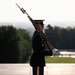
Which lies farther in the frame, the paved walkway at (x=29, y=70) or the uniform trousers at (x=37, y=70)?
the paved walkway at (x=29, y=70)

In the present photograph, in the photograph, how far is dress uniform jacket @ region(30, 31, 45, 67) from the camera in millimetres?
4047

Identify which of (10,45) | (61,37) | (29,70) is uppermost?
(29,70)

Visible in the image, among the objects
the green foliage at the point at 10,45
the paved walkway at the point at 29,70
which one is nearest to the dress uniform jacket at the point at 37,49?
the paved walkway at the point at 29,70

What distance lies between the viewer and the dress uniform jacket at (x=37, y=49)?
13.3 ft

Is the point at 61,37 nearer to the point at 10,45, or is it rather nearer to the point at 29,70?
the point at 10,45

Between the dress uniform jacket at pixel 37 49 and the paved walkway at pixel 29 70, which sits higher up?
the dress uniform jacket at pixel 37 49

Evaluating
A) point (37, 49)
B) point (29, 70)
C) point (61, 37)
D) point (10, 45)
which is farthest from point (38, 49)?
point (61, 37)

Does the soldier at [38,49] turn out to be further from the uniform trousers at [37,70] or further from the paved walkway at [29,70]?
the paved walkway at [29,70]

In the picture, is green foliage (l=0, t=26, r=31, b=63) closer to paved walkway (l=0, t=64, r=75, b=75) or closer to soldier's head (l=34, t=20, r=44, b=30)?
paved walkway (l=0, t=64, r=75, b=75)

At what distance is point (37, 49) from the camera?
4.07m

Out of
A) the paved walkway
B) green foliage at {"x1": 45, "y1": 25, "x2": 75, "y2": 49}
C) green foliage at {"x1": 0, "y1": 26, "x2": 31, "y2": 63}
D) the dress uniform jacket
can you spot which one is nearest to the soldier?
the dress uniform jacket

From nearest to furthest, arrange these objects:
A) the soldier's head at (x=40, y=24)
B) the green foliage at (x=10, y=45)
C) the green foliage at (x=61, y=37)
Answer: the soldier's head at (x=40, y=24)
the green foliage at (x=10, y=45)
the green foliage at (x=61, y=37)

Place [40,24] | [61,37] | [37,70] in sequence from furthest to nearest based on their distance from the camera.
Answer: [61,37] < [37,70] < [40,24]

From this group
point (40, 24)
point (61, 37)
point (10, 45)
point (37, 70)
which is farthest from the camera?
point (61, 37)
